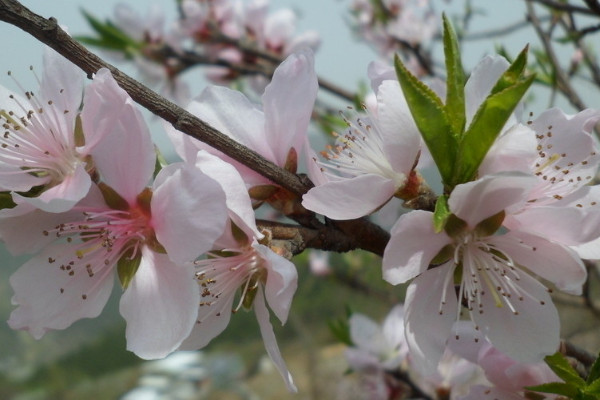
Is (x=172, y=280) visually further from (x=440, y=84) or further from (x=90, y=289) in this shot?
(x=440, y=84)

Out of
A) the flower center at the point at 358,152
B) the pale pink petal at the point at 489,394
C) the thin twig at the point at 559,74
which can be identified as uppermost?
the thin twig at the point at 559,74

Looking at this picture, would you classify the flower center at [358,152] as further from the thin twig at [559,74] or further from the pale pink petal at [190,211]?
the thin twig at [559,74]

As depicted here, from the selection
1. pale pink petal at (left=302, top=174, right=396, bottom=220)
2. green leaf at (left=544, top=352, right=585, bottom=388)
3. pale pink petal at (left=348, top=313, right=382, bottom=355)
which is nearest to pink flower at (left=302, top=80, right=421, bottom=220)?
pale pink petal at (left=302, top=174, right=396, bottom=220)

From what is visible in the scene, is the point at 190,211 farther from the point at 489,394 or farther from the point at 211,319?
the point at 489,394

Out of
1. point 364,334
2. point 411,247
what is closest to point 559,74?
point 364,334

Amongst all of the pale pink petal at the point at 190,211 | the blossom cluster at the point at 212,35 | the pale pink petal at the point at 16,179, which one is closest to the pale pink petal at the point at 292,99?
the pale pink petal at the point at 190,211

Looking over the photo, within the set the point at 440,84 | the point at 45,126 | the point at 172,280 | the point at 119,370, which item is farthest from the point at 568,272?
the point at 119,370
